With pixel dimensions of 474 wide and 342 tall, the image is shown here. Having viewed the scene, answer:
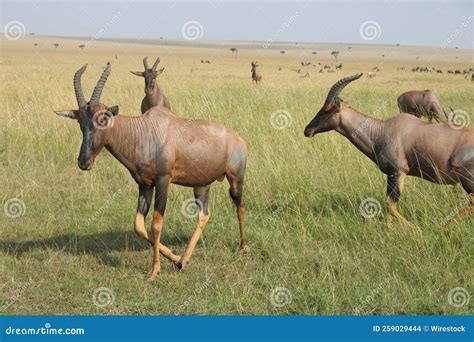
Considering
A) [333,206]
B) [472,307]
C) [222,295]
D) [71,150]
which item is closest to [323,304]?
[222,295]

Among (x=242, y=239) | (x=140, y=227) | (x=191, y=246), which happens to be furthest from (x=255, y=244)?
(x=140, y=227)

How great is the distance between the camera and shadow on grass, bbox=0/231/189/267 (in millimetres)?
6182

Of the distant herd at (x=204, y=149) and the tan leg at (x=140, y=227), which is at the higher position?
the distant herd at (x=204, y=149)

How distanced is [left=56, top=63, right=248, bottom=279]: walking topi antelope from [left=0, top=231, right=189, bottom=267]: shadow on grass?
28.6 inches

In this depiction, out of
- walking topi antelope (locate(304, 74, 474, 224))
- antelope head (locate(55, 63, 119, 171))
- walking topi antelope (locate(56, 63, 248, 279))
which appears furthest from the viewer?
walking topi antelope (locate(304, 74, 474, 224))

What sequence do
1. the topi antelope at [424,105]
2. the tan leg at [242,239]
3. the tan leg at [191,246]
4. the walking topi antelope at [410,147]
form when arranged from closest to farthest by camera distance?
1. the tan leg at [191,246]
2. the tan leg at [242,239]
3. the walking topi antelope at [410,147]
4. the topi antelope at [424,105]

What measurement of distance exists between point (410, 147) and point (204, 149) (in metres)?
2.45

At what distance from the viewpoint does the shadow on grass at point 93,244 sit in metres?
6.18

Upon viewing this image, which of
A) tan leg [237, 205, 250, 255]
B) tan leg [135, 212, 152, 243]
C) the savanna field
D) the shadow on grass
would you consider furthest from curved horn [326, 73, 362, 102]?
tan leg [135, 212, 152, 243]

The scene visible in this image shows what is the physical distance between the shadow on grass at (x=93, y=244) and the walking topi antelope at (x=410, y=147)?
241 cm

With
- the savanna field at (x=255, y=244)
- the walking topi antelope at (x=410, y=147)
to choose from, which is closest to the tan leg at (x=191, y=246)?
the savanna field at (x=255, y=244)

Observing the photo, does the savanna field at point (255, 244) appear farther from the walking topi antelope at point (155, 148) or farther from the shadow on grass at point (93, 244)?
the walking topi antelope at point (155, 148)

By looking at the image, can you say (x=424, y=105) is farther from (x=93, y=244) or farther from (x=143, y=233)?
(x=143, y=233)

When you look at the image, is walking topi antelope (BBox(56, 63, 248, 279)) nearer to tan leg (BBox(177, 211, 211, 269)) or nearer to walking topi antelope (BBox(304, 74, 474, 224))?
tan leg (BBox(177, 211, 211, 269))
